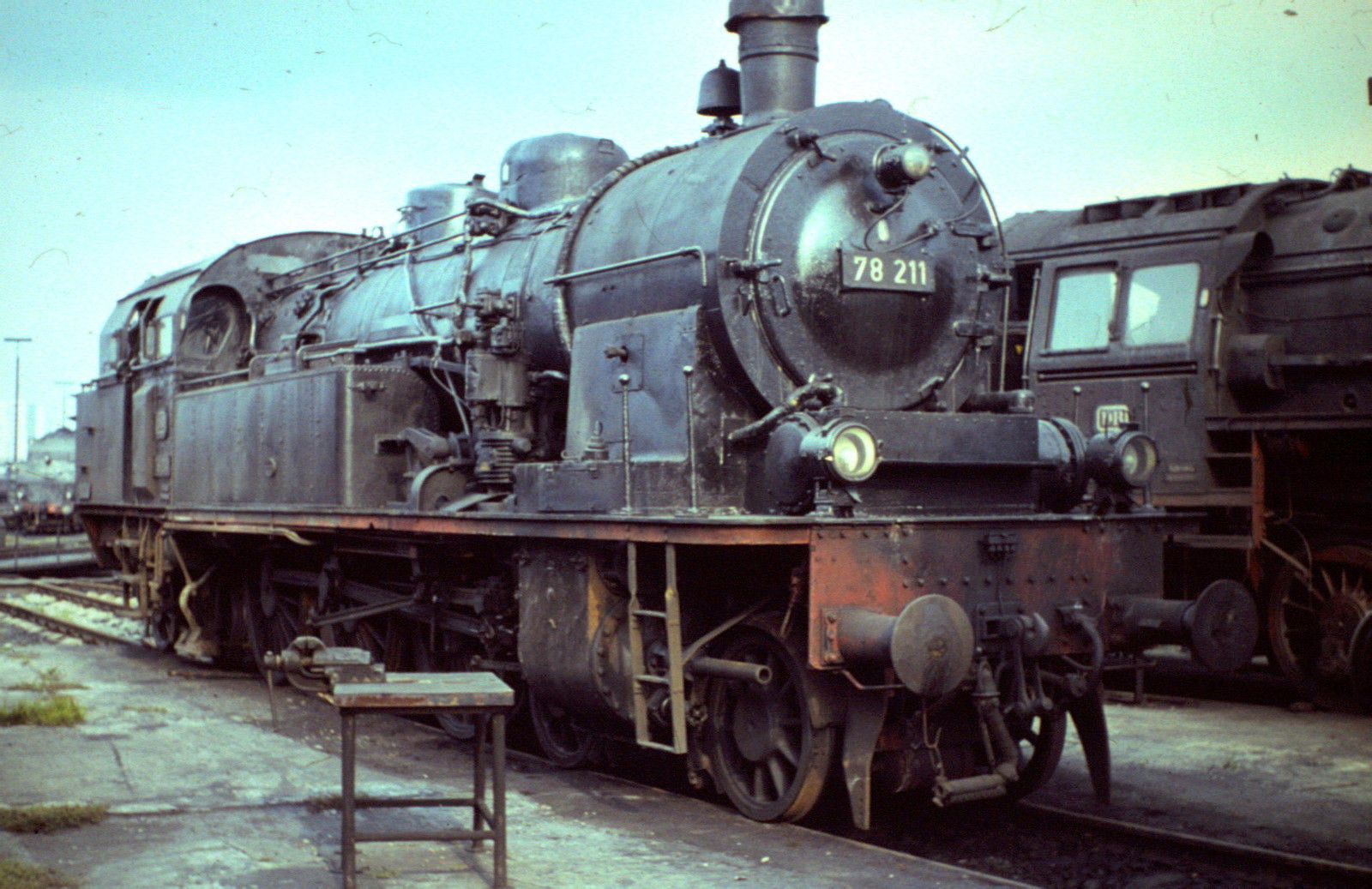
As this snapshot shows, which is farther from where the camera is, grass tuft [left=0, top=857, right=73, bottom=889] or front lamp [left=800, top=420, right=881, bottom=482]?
front lamp [left=800, top=420, right=881, bottom=482]

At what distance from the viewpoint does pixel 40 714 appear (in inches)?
346

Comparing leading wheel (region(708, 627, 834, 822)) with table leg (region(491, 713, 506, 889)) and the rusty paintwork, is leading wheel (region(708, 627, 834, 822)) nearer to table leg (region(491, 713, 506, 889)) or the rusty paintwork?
the rusty paintwork

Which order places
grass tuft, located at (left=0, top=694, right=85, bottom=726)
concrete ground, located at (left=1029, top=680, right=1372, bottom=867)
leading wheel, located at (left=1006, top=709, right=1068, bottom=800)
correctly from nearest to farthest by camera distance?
concrete ground, located at (left=1029, top=680, right=1372, bottom=867), leading wheel, located at (left=1006, top=709, right=1068, bottom=800), grass tuft, located at (left=0, top=694, right=85, bottom=726)

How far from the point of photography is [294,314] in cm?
1188

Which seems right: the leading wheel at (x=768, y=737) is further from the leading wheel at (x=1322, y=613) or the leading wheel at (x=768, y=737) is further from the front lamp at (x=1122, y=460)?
the leading wheel at (x=1322, y=613)

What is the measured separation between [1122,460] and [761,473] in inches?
72.8

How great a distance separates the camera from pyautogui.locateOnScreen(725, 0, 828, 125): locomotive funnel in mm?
7461

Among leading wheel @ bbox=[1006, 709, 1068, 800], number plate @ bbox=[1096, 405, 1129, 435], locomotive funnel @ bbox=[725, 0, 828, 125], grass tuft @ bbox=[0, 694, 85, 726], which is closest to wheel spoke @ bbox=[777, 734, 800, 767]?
leading wheel @ bbox=[1006, 709, 1068, 800]

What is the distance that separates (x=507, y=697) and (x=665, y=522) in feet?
3.98

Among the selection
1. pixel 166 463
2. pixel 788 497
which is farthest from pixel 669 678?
pixel 166 463

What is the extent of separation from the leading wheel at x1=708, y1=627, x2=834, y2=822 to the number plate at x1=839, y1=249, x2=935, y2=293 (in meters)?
1.74

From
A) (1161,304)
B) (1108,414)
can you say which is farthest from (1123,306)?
(1108,414)

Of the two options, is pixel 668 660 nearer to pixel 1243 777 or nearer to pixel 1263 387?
pixel 1243 777

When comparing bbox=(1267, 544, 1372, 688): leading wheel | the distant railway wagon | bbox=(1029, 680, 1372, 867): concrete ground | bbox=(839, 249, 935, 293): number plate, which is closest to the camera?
bbox=(1029, 680, 1372, 867): concrete ground
